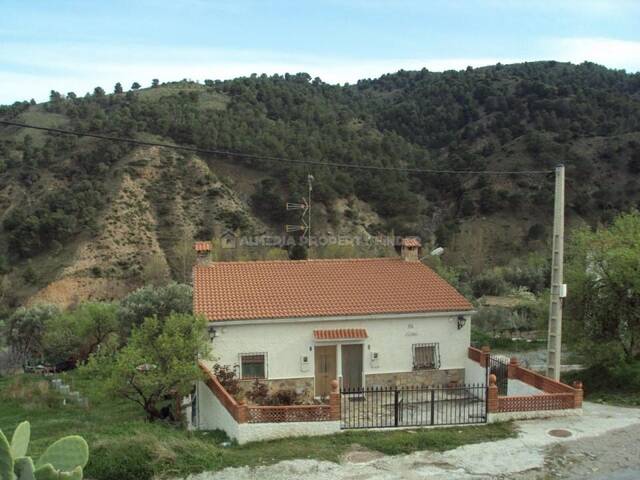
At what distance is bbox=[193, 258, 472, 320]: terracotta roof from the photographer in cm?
1797

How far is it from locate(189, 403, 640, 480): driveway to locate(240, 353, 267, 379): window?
5653 mm

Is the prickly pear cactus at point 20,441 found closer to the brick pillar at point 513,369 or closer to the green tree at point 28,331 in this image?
the brick pillar at point 513,369

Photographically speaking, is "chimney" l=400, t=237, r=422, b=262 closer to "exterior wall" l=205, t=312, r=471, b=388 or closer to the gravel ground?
"exterior wall" l=205, t=312, r=471, b=388

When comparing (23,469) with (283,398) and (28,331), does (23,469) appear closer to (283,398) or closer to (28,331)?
(283,398)

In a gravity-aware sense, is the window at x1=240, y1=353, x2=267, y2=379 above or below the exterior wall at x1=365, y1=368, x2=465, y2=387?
above

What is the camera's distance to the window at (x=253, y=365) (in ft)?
57.6

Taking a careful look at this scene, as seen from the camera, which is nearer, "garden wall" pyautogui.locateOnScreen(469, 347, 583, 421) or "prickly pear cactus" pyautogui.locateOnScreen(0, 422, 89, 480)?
"prickly pear cactus" pyautogui.locateOnScreen(0, 422, 89, 480)

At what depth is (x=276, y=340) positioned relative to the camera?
17.7 metres

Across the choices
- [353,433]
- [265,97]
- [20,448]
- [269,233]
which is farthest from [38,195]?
[20,448]

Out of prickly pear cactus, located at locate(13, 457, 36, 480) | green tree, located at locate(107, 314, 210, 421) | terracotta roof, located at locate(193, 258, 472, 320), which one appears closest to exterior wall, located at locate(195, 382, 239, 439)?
green tree, located at locate(107, 314, 210, 421)

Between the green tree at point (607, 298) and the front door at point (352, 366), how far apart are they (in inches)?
261

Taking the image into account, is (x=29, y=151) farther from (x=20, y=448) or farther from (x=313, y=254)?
(x=20, y=448)

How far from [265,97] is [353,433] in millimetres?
73829

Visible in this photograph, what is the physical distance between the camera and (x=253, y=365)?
1764 centimetres
